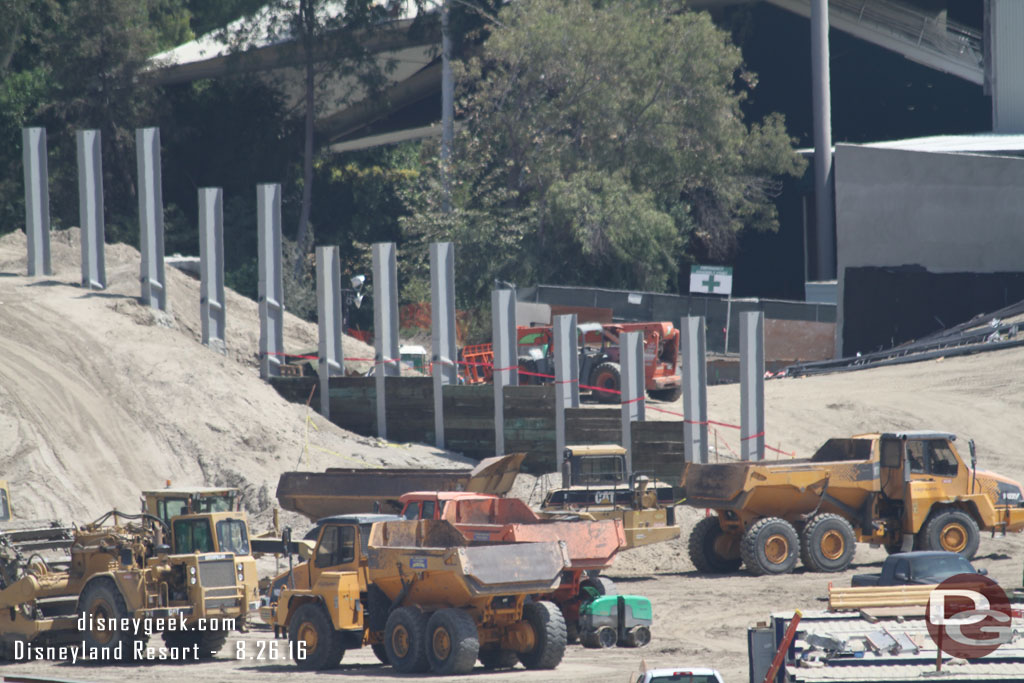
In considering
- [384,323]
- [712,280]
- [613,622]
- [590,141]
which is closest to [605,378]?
[384,323]

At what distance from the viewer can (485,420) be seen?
27109mm

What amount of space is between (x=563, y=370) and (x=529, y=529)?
Answer: 1002 centimetres

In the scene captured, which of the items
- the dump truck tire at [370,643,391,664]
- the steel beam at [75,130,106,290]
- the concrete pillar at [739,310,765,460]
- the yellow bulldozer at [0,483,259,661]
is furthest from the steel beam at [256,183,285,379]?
the dump truck tire at [370,643,391,664]

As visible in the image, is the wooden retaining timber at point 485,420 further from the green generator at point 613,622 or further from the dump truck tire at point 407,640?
the dump truck tire at point 407,640

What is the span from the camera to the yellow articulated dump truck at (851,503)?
21203mm

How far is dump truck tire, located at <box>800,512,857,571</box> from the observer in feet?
69.3

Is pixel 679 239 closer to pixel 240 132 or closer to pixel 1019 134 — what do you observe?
pixel 1019 134

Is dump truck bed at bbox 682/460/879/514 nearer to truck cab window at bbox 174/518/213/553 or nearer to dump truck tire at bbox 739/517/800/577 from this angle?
dump truck tire at bbox 739/517/800/577

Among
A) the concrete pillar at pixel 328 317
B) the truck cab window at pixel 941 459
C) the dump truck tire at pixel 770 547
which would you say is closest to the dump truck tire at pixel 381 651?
the dump truck tire at pixel 770 547

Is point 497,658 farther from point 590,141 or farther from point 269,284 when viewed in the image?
point 590,141

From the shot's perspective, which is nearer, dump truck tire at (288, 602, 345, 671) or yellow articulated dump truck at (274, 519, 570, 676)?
yellow articulated dump truck at (274, 519, 570, 676)

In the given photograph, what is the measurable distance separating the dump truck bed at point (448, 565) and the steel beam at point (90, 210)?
17058 millimetres

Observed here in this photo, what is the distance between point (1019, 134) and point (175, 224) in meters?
27.0

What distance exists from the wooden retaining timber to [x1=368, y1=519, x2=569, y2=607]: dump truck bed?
9.64m
